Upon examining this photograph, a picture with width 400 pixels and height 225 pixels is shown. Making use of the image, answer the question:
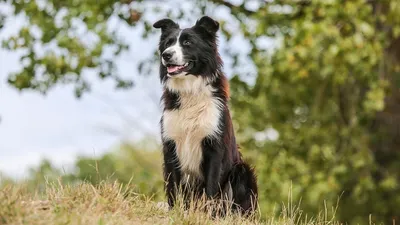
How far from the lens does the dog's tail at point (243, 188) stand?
799 cm

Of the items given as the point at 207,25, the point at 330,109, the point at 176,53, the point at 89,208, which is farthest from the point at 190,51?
the point at 330,109

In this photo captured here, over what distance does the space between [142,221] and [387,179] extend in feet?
33.6

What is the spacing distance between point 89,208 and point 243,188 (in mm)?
2294

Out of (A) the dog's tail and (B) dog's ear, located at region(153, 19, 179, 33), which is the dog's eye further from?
(A) the dog's tail

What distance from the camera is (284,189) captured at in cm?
1540

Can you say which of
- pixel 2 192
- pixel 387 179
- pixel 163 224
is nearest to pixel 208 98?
pixel 163 224

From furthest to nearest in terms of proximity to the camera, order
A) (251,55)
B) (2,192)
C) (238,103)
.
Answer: (238,103) < (251,55) < (2,192)

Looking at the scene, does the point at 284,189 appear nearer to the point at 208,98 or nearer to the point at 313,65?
the point at 313,65

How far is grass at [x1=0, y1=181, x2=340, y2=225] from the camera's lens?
5.73 m

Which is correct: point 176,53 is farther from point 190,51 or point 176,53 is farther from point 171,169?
point 171,169

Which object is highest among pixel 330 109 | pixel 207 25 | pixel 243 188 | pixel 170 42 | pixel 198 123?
pixel 207 25

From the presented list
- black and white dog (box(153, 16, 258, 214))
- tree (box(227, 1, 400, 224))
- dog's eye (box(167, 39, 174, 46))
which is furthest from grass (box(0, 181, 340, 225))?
tree (box(227, 1, 400, 224))

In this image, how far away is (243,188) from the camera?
26.3 feet

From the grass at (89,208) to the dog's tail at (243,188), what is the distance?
62 centimetres
